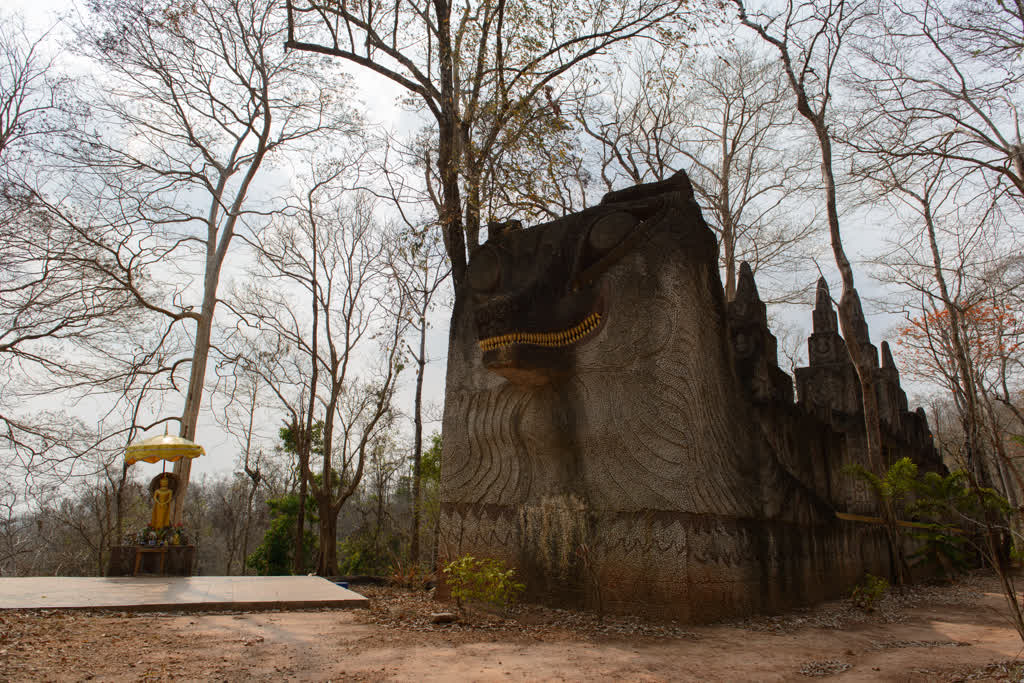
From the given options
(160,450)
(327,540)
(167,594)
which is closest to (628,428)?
(167,594)

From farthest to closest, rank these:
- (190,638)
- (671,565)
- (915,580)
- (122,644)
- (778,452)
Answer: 1. (915,580)
2. (778,452)
3. (671,565)
4. (190,638)
5. (122,644)

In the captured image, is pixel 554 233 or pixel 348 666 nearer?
pixel 348 666

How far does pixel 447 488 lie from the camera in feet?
25.2

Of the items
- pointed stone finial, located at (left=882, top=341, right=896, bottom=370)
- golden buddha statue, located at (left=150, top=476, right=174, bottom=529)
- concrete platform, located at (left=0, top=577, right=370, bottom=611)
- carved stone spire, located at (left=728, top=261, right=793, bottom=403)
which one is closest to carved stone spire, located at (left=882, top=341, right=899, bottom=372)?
pointed stone finial, located at (left=882, top=341, right=896, bottom=370)

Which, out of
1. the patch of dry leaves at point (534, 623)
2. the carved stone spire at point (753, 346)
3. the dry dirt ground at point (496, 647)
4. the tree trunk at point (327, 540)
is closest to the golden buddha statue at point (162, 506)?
the tree trunk at point (327, 540)

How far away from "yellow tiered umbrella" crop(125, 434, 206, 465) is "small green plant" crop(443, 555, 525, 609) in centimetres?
675

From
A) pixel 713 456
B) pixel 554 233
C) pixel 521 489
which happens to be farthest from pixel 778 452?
pixel 554 233

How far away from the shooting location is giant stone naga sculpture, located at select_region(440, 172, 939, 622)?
6.18 m

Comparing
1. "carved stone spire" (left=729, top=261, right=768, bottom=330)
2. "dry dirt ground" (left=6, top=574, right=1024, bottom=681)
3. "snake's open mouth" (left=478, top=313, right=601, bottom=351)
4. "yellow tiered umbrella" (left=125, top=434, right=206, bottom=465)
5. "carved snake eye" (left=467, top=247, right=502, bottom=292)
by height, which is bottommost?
"dry dirt ground" (left=6, top=574, right=1024, bottom=681)

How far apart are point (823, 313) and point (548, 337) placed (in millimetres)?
6474

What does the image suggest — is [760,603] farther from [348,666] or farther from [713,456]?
[348,666]

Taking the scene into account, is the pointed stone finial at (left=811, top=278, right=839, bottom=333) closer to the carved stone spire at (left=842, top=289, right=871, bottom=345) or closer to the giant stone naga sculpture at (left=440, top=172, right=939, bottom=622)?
the carved stone spire at (left=842, top=289, right=871, bottom=345)

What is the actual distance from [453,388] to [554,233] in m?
2.12

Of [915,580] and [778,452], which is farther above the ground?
[778,452]
